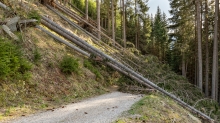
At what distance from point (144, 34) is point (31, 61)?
96.1 ft

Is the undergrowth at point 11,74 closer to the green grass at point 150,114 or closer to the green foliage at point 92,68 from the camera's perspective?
the green grass at point 150,114

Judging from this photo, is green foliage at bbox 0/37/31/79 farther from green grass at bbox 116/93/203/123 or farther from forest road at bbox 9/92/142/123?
green grass at bbox 116/93/203/123

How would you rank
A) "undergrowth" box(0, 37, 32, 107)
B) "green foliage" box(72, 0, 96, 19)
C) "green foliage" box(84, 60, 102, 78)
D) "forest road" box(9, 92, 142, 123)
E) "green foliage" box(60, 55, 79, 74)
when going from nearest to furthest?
"forest road" box(9, 92, 142, 123), "undergrowth" box(0, 37, 32, 107), "green foliage" box(60, 55, 79, 74), "green foliage" box(84, 60, 102, 78), "green foliage" box(72, 0, 96, 19)

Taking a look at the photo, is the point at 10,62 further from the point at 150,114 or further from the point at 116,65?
the point at 116,65

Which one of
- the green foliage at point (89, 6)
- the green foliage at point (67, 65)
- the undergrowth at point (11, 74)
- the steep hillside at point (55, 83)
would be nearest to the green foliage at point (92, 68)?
the steep hillside at point (55, 83)

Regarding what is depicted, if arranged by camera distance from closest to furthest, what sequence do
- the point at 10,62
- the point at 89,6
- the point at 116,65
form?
the point at 10,62 < the point at 116,65 < the point at 89,6

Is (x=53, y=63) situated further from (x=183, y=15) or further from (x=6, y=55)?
(x=183, y=15)

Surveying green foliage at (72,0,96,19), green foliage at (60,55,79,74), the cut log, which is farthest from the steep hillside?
green foliage at (72,0,96,19)

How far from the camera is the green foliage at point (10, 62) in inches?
244

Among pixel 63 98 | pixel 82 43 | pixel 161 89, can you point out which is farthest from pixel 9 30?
pixel 161 89

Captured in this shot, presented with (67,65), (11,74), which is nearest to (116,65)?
(67,65)

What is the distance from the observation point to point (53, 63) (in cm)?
912

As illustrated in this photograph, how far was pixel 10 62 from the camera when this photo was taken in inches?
262

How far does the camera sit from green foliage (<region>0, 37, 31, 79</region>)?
6.20m
